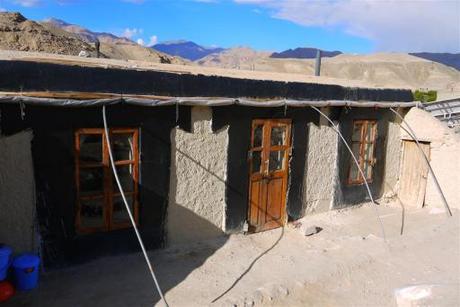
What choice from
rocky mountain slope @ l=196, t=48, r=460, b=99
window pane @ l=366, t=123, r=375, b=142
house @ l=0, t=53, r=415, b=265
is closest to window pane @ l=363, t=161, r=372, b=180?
window pane @ l=366, t=123, r=375, b=142

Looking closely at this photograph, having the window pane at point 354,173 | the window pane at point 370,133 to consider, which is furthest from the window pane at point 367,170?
the window pane at point 370,133

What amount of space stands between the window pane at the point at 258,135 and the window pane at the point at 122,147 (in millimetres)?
2609

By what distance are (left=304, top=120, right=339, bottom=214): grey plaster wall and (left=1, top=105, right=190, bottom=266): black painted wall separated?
11.5ft

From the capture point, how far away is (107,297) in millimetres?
5988

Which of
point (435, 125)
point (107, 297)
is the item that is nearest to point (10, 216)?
point (107, 297)

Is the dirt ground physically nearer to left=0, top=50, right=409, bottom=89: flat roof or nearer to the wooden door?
the wooden door

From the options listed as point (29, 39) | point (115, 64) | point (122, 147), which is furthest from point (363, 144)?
point (29, 39)

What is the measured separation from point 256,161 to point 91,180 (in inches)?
132

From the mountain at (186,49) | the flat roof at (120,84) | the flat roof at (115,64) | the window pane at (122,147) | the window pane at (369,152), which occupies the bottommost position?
the window pane at (369,152)

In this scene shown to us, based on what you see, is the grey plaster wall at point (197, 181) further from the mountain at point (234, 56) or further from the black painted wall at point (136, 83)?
the mountain at point (234, 56)

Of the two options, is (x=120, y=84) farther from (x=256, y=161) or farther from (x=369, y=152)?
(x=369, y=152)

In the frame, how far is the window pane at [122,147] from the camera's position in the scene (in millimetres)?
6871

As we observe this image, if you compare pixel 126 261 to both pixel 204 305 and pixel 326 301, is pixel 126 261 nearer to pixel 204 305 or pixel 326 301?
pixel 204 305

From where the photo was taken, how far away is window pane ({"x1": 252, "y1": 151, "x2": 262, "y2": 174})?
8.67 meters
